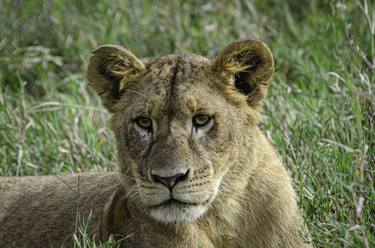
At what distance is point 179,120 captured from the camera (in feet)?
13.5

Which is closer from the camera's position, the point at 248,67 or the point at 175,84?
the point at 175,84

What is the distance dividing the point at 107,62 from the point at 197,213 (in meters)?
1.01

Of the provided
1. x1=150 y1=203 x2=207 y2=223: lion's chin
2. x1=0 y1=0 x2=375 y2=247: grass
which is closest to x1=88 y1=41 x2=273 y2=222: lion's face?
A: x1=150 y1=203 x2=207 y2=223: lion's chin

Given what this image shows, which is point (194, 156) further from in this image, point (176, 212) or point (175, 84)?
point (175, 84)

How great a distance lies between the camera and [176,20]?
7746mm

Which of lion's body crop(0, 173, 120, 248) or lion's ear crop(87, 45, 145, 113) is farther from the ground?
lion's ear crop(87, 45, 145, 113)

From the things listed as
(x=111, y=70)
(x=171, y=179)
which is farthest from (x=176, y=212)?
(x=111, y=70)

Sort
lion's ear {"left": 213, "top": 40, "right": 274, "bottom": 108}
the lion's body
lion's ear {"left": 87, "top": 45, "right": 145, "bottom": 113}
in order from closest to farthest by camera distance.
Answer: lion's ear {"left": 213, "top": 40, "right": 274, "bottom": 108} → lion's ear {"left": 87, "top": 45, "right": 145, "bottom": 113} → the lion's body

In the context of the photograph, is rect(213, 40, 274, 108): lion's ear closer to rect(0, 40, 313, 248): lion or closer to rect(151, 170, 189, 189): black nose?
rect(0, 40, 313, 248): lion

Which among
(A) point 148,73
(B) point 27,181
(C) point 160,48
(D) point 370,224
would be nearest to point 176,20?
(C) point 160,48

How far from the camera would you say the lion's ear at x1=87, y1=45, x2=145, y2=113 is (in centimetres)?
449

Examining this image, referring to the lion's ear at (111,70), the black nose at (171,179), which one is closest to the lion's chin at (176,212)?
the black nose at (171,179)

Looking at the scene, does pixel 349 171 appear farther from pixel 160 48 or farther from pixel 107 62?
pixel 160 48

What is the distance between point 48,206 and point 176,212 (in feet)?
4.08
